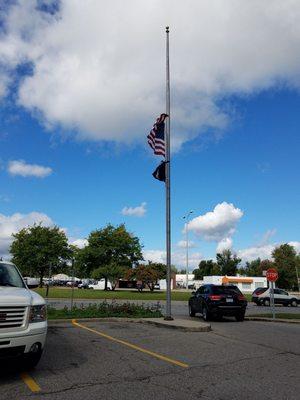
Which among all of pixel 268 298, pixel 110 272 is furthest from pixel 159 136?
pixel 110 272

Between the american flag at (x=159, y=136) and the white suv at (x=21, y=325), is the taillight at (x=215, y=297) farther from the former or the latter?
the white suv at (x=21, y=325)

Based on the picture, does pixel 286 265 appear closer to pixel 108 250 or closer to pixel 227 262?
pixel 227 262

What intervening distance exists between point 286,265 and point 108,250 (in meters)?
53.5

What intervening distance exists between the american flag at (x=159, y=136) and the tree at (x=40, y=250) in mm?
53192

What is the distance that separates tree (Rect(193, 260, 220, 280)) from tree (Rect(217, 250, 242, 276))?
5.21ft

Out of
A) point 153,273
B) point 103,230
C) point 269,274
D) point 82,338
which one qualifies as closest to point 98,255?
point 103,230

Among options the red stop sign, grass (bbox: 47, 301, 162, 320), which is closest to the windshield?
grass (bbox: 47, 301, 162, 320)

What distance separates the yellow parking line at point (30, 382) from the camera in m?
6.48

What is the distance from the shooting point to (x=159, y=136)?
19.4 m

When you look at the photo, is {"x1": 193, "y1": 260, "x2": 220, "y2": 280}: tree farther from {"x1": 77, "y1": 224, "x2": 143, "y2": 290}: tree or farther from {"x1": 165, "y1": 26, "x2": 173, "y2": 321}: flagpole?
{"x1": 165, "y1": 26, "x2": 173, "y2": 321}: flagpole

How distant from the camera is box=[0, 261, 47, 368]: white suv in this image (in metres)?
6.81

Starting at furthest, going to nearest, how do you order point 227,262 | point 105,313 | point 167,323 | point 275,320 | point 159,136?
point 227,262 → point 275,320 → point 159,136 → point 105,313 → point 167,323

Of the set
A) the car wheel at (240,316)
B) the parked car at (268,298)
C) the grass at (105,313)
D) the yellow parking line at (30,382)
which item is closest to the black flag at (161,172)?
the grass at (105,313)

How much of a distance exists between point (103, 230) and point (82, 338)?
6139cm
